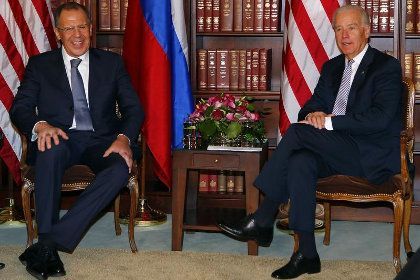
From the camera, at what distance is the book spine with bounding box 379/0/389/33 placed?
173 inches

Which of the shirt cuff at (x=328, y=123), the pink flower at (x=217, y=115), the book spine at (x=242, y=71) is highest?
the book spine at (x=242, y=71)

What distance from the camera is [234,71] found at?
457cm

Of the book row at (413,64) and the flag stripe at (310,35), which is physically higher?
the flag stripe at (310,35)

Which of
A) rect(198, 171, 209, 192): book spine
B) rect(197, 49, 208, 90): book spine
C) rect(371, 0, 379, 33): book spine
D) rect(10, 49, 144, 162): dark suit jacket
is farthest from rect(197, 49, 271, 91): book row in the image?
rect(10, 49, 144, 162): dark suit jacket

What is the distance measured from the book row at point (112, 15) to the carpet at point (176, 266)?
173 centimetres

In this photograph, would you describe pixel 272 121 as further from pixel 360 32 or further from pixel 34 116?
pixel 34 116

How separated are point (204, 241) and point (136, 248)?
469mm

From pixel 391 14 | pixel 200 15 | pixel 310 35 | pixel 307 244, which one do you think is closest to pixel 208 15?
pixel 200 15

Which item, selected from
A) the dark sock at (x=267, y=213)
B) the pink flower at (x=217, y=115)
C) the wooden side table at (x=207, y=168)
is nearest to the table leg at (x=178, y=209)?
the wooden side table at (x=207, y=168)

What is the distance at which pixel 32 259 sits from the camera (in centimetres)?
310

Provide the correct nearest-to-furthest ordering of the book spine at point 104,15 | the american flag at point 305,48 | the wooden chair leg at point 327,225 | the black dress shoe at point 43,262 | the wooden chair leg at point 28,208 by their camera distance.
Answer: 1. the black dress shoe at point 43,262
2. the wooden chair leg at point 28,208
3. the wooden chair leg at point 327,225
4. the american flag at point 305,48
5. the book spine at point 104,15

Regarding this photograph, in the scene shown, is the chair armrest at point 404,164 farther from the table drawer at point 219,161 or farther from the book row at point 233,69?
the book row at point 233,69

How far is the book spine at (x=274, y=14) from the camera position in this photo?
450 centimetres

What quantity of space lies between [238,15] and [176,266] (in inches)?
77.7
